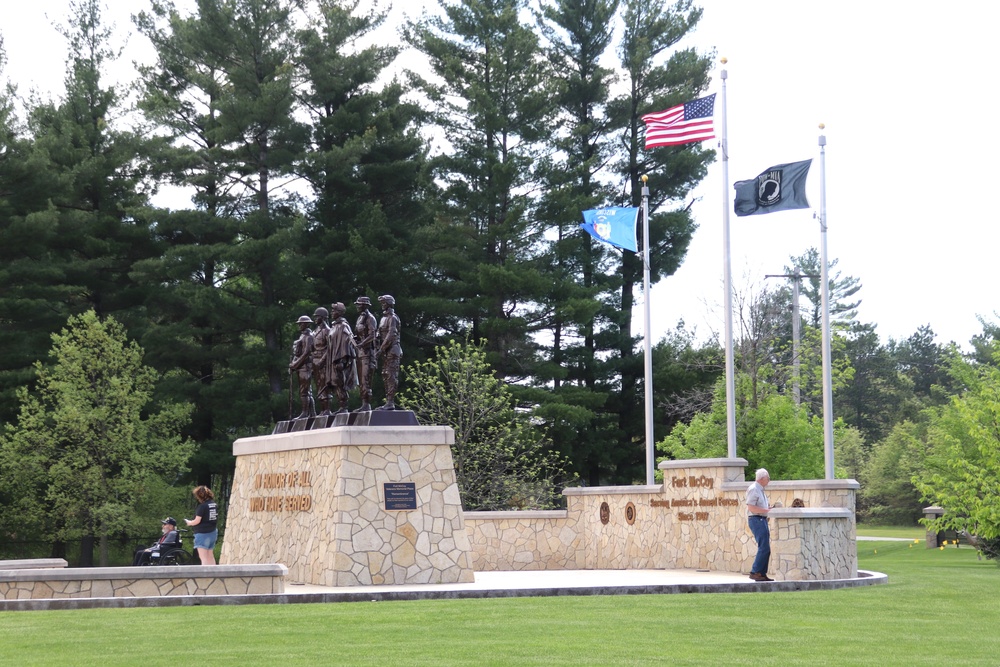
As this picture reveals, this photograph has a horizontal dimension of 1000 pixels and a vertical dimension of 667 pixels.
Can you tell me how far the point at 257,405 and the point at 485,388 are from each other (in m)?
8.29

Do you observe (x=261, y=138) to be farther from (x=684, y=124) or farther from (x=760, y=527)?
(x=760, y=527)

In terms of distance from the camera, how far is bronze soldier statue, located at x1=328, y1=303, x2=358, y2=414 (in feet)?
69.2

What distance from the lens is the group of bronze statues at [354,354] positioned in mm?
20047

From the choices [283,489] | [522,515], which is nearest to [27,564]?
[283,489]

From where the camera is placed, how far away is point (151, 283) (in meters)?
42.3

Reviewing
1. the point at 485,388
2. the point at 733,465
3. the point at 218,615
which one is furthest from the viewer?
the point at 485,388

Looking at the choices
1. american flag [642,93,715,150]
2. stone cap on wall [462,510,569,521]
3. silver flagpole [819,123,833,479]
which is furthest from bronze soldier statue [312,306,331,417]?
silver flagpole [819,123,833,479]

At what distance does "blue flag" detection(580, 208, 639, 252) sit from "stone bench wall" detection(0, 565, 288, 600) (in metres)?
14.4

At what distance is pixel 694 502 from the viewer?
22359mm

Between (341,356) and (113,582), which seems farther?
(341,356)

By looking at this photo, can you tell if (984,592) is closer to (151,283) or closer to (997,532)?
(997,532)

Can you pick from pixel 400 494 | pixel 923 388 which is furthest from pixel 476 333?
pixel 923 388

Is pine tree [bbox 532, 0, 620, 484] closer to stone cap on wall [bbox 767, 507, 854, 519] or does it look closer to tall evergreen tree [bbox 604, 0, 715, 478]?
tall evergreen tree [bbox 604, 0, 715, 478]

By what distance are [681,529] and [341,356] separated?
21.7 ft
